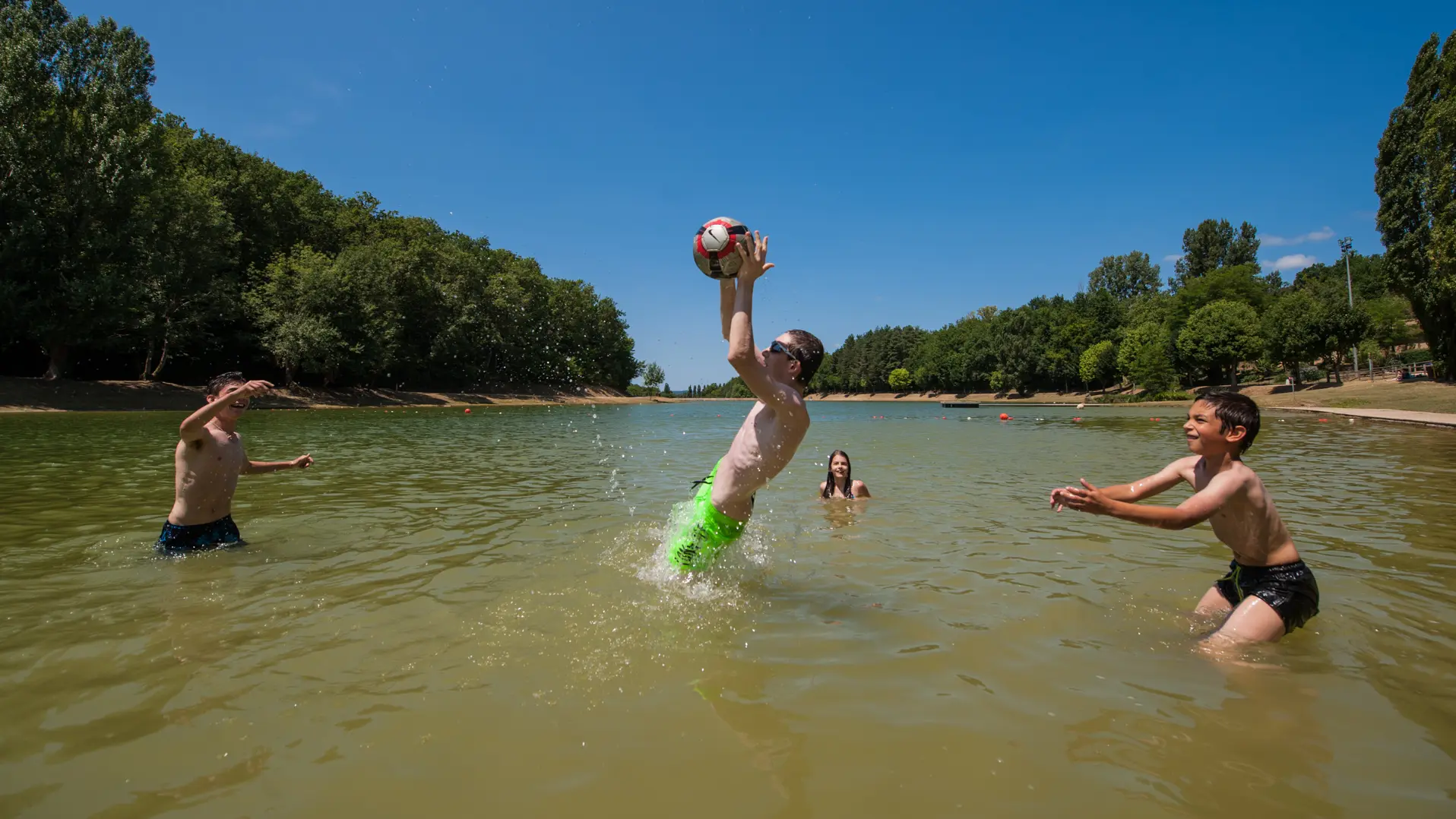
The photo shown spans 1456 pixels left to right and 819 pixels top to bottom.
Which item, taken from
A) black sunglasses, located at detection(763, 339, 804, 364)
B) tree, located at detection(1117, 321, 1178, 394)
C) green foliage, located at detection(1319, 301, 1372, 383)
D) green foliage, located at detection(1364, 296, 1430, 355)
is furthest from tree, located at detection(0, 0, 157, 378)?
green foliage, located at detection(1364, 296, 1430, 355)

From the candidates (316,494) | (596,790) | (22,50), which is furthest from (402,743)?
(22,50)

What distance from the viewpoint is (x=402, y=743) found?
3.27 metres

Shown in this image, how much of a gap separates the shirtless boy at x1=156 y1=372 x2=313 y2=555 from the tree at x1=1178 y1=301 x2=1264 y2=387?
282 ft

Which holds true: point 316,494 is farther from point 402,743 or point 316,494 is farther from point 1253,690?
point 1253,690

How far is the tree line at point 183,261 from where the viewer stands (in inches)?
1371

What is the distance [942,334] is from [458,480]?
13497cm

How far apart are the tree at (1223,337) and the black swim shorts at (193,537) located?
85976 millimetres

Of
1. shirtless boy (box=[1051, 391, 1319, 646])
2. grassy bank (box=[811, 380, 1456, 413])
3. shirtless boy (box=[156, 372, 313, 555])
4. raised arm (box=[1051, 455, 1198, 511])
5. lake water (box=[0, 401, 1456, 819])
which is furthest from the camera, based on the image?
grassy bank (box=[811, 380, 1456, 413])

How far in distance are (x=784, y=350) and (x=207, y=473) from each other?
6.11 metres

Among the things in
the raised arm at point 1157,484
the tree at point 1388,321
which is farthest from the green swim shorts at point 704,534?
the tree at point 1388,321

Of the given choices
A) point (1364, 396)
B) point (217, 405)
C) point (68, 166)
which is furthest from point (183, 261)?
point (1364, 396)

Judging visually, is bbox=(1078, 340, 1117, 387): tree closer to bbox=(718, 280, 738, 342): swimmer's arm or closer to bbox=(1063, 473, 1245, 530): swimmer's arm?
bbox=(1063, 473, 1245, 530): swimmer's arm

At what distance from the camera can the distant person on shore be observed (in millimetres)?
11250

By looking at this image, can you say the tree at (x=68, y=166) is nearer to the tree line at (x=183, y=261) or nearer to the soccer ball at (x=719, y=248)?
the tree line at (x=183, y=261)
